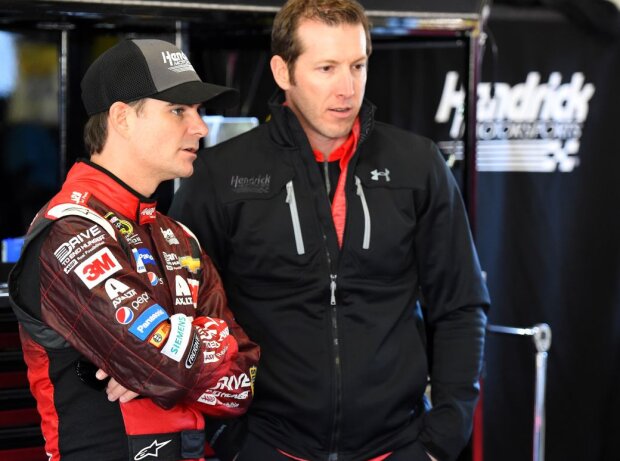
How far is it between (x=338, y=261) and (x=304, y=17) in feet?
1.80

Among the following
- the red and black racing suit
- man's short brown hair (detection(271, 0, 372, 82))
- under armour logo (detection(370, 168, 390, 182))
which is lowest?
the red and black racing suit

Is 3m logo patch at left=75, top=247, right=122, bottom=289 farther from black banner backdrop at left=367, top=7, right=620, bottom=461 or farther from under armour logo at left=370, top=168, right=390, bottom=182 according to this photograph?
black banner backdrop at left=367, top=7, right=620, bottom=461

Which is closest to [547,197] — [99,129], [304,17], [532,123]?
[532,123]

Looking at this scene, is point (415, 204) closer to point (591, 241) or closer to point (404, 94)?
point (404, 94)

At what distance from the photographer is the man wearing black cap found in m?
1.49

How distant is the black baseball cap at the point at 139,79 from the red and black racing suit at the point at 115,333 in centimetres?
14

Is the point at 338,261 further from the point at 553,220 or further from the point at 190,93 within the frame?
the point at 553,220

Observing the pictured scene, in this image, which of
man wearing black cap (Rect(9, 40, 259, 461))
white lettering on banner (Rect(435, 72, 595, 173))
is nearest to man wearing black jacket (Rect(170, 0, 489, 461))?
man wearing black cap (Rect(9, 40, 259, 461))

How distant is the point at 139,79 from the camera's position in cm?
165

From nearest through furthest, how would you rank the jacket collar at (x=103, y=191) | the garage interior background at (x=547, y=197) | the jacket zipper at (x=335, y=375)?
1. the jacket collar at (x=103, y=191)
2. the jacket zipper at (x=335, y=375)
3. the garage interior background at (x=547, y=197)

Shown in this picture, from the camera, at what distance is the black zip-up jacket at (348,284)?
191 centimetres

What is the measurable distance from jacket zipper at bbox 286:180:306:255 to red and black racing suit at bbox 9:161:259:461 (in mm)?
305

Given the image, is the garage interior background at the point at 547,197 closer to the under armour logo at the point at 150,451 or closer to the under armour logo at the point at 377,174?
the under armour logo at the point at 377,174

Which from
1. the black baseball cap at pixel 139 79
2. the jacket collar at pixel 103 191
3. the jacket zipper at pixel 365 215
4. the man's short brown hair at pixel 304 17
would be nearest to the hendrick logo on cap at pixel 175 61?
the black baseball cap at pixel 139 79
